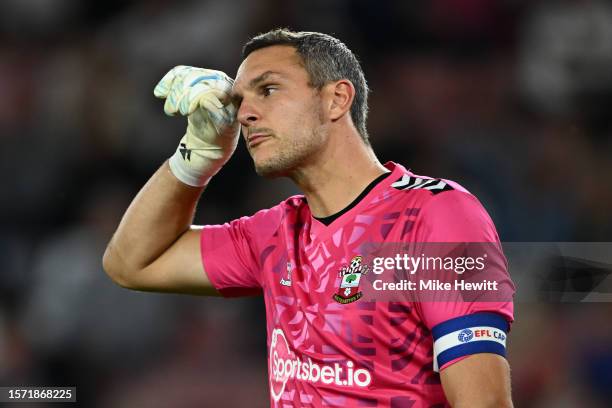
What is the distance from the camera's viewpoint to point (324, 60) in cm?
296

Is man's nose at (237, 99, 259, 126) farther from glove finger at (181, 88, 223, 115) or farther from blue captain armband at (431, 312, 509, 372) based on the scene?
blue captain armband at (431, 312, 509, 372)

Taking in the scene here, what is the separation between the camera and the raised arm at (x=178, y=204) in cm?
312

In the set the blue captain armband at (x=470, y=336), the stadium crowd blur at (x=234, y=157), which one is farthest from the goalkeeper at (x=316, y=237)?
the stadium crowd blur at (x=234, y=157)

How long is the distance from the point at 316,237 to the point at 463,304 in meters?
0.60

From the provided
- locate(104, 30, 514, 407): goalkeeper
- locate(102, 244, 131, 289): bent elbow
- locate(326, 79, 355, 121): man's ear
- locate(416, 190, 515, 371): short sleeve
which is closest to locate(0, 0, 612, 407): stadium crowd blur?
locate(102, 244, 131, 289): bent elbow

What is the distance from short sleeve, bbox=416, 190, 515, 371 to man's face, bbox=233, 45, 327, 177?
0.49m

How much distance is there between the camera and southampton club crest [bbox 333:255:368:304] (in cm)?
261

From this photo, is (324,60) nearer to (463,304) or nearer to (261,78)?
(261,78)

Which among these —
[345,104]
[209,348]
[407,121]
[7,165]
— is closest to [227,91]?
[345,104]

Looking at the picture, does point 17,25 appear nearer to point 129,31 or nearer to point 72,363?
point 129,31

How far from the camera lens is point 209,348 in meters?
4.80

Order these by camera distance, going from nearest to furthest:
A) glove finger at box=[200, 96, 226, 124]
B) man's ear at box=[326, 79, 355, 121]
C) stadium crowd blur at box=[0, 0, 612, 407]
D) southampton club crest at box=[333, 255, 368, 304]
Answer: southampton club crest at box=[333, 255, 368, 304] < man's ear at box=[326, 79, 355, 121] < glove finger at box=[200, 96, 226, 124] < stadium crowd blur at box=[0, 0, 612, 407]

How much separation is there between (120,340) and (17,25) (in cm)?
262

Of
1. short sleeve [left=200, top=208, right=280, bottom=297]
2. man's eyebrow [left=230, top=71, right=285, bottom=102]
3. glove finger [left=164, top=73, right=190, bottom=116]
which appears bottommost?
short sleeve [left=200, top=208, right=280, bottom=297]
